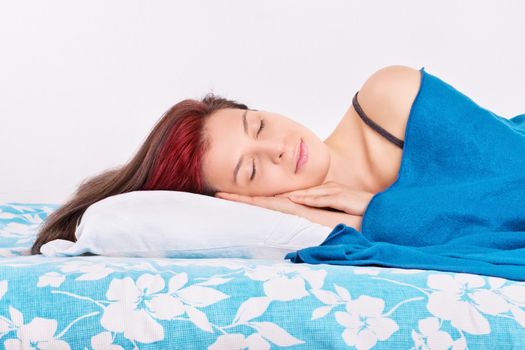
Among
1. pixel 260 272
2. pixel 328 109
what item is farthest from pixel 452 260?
pixel 328 109

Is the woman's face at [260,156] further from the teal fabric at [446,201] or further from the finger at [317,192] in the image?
the teal fabric at [446,201]

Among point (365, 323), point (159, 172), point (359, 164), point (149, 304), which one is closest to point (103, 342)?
point (149, 304)

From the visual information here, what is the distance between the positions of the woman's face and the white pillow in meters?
0.28

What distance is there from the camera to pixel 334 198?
2.55 m

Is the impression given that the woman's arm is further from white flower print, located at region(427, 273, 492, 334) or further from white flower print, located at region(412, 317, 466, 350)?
white flower print, located at region(412, 317, 466, 350)

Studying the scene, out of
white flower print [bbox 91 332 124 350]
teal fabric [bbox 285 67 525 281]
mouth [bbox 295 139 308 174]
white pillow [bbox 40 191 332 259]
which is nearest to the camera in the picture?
white flower print [bbox 91 332 124 350]

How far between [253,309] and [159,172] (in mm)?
979

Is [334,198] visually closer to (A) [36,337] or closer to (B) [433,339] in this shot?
(B) [433,339]

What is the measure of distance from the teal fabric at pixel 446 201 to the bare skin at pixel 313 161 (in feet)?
0.25

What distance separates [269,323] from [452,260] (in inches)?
21.0

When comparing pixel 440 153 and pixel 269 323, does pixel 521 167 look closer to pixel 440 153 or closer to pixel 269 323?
pixel 440 153

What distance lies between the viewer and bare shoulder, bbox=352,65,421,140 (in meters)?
2.64

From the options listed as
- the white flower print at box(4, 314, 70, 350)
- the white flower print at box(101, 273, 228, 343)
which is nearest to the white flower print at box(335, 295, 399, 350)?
the white flower print at box(101, 273, 228, 343)

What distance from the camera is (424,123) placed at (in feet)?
8.45
